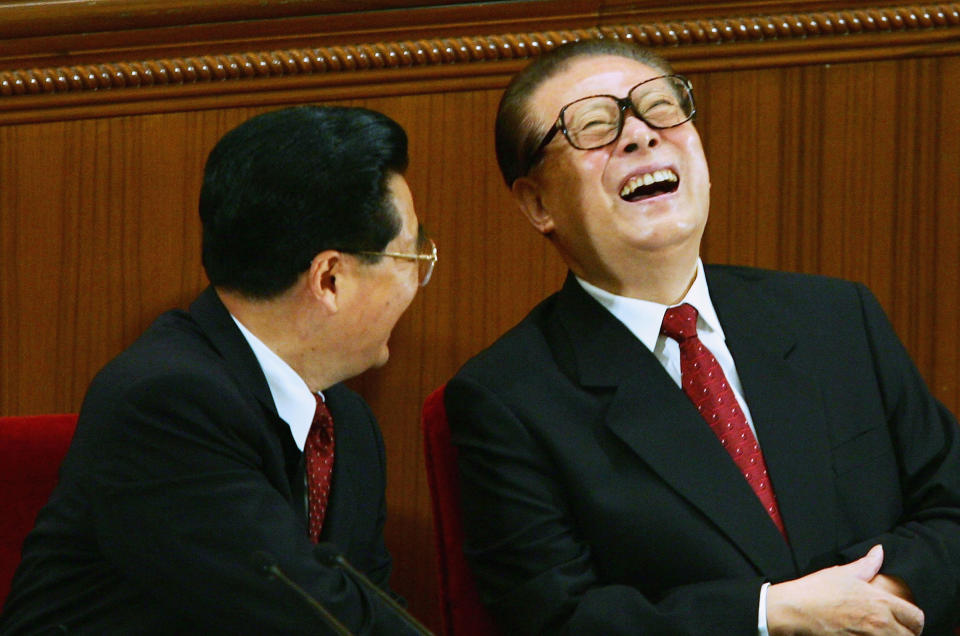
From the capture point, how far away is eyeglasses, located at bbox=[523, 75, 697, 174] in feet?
5.67

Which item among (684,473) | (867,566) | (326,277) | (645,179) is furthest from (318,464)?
(867,566)

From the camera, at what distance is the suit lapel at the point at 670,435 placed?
5.09 ft

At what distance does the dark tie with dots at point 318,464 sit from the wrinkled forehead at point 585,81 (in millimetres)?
516

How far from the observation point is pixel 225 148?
59.3 inches

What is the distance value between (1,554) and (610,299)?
89cm

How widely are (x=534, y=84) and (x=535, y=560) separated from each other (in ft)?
2.22

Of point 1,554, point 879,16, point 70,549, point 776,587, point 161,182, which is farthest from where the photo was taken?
point 161,182

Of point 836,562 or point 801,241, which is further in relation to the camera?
point 801,241

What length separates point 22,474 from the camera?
67.1 inches

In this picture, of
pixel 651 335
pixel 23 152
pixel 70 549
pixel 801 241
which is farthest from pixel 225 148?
pixel 801 241

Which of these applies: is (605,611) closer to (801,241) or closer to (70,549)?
(70,549)

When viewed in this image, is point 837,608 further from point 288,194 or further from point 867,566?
point 288,194

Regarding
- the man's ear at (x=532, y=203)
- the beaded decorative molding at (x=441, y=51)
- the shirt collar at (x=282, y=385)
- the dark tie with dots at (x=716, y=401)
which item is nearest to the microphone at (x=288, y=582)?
the shirt collar at (x=282, y=385)

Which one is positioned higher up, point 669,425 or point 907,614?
point 669,425
